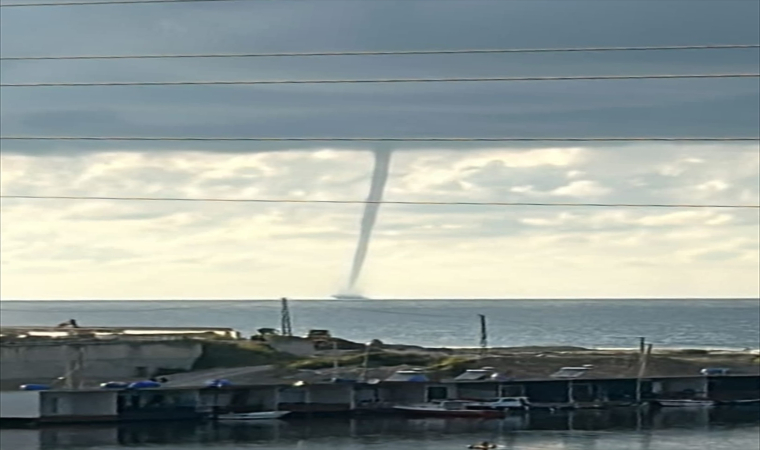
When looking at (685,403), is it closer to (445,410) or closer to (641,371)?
(641,371)

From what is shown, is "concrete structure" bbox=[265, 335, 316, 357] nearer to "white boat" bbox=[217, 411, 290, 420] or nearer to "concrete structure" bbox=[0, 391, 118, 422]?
"white boat" bbox=[217, 411, 290, 420]

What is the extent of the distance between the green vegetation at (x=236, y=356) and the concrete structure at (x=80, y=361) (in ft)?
5.21

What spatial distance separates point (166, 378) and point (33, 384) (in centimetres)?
543

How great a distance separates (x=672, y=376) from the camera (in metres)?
61.6

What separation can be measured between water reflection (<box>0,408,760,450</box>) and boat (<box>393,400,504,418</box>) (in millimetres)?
884

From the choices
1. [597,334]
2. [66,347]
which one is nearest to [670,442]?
[66,347]

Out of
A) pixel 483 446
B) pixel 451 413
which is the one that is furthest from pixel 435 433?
pixel 483 446

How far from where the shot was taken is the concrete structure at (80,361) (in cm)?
5719

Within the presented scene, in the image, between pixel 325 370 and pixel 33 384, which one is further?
pixel 325 370

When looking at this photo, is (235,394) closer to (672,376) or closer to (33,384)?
(33,384)

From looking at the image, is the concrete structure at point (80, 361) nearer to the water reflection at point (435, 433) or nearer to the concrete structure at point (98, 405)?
the concrete structure at point (98, 405)

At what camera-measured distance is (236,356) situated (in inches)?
2470

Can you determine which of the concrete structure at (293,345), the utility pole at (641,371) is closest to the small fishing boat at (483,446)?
the utility pole at (641,371)

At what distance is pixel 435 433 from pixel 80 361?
15.3 metres
